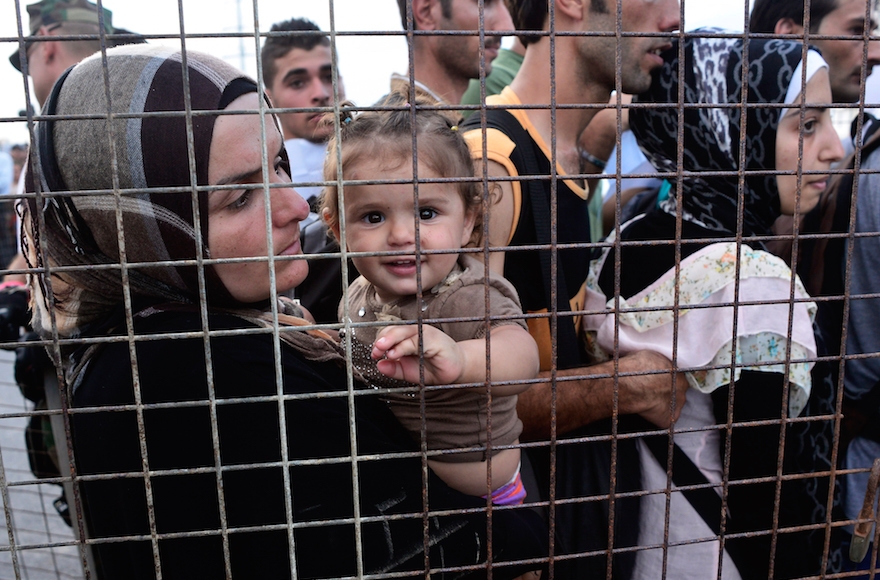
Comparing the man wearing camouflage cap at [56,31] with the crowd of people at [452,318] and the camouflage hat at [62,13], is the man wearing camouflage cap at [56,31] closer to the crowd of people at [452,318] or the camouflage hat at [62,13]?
the camouflage hat at [62,13]

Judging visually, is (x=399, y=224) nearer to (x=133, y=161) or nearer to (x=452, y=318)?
(x=452, y=318)


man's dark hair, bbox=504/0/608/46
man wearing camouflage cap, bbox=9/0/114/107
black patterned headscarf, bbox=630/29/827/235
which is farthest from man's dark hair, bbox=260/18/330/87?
black patterned headscarf, bbox=630/29/827/235

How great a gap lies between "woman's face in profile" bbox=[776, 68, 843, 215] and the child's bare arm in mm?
956

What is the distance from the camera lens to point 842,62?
2438 millimetres

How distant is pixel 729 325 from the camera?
1.48m

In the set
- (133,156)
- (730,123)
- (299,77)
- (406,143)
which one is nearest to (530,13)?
(730,123)

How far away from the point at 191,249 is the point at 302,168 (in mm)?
2118

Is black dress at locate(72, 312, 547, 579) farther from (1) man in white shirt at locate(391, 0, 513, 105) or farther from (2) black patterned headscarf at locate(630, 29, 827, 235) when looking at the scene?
(1) man in white shirt at locate(391, 0, 513, 105)

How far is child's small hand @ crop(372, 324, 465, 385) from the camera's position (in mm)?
984

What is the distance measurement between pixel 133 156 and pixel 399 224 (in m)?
0.47

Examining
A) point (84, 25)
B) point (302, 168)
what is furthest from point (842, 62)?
point (84, 25)

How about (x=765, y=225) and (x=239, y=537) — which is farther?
(x=765, y=225)

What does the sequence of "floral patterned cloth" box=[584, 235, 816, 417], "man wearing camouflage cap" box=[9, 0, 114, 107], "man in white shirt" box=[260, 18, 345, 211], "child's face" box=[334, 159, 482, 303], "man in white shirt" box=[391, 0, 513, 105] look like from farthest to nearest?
"man in white shirt" box=[260, 18, 345, 211]
"man wearing camouflage cap" box=[9, 0, 114, 107]
"man in white shirt" box=[391, 0, 513, 105]
"floral patterned cloth" box=[584, 235, 816, 417]
"child's face" box=[334, 159, 482, 303]

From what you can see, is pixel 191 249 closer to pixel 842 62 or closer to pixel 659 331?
pixel 659 331
